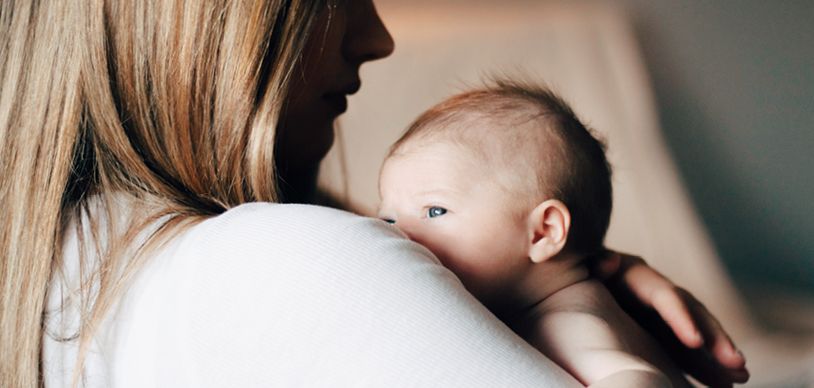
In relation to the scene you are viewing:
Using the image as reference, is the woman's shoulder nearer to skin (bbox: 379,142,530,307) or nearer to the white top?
the white top

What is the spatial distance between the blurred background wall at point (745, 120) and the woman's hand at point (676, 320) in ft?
5.32

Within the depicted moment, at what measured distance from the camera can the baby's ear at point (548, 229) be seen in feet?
2.92

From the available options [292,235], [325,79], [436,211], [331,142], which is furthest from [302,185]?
[292,235]

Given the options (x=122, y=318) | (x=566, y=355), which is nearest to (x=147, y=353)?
(x=122, y=318)

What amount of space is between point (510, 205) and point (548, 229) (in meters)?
0.05

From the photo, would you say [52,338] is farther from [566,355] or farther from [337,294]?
[566,355]

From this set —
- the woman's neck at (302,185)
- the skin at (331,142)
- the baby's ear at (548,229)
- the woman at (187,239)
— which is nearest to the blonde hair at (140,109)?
the woman at (187,239)

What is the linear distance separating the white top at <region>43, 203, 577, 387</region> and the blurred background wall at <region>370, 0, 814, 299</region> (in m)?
2.12

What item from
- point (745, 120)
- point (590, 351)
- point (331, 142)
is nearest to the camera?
point (590, 351)

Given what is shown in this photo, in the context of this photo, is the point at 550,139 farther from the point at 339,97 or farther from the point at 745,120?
the point at 745,120

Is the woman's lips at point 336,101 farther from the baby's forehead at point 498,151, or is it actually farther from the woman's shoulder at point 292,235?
the woman's shoulder at point 292,235

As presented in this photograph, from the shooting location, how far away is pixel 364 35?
3.91ft

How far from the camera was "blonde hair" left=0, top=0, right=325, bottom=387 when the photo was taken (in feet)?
2.57

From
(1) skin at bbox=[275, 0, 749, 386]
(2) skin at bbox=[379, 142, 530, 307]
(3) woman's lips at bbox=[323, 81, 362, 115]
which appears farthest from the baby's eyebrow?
(3) woman's lips at bbox=[323, 81, 362, 115]
